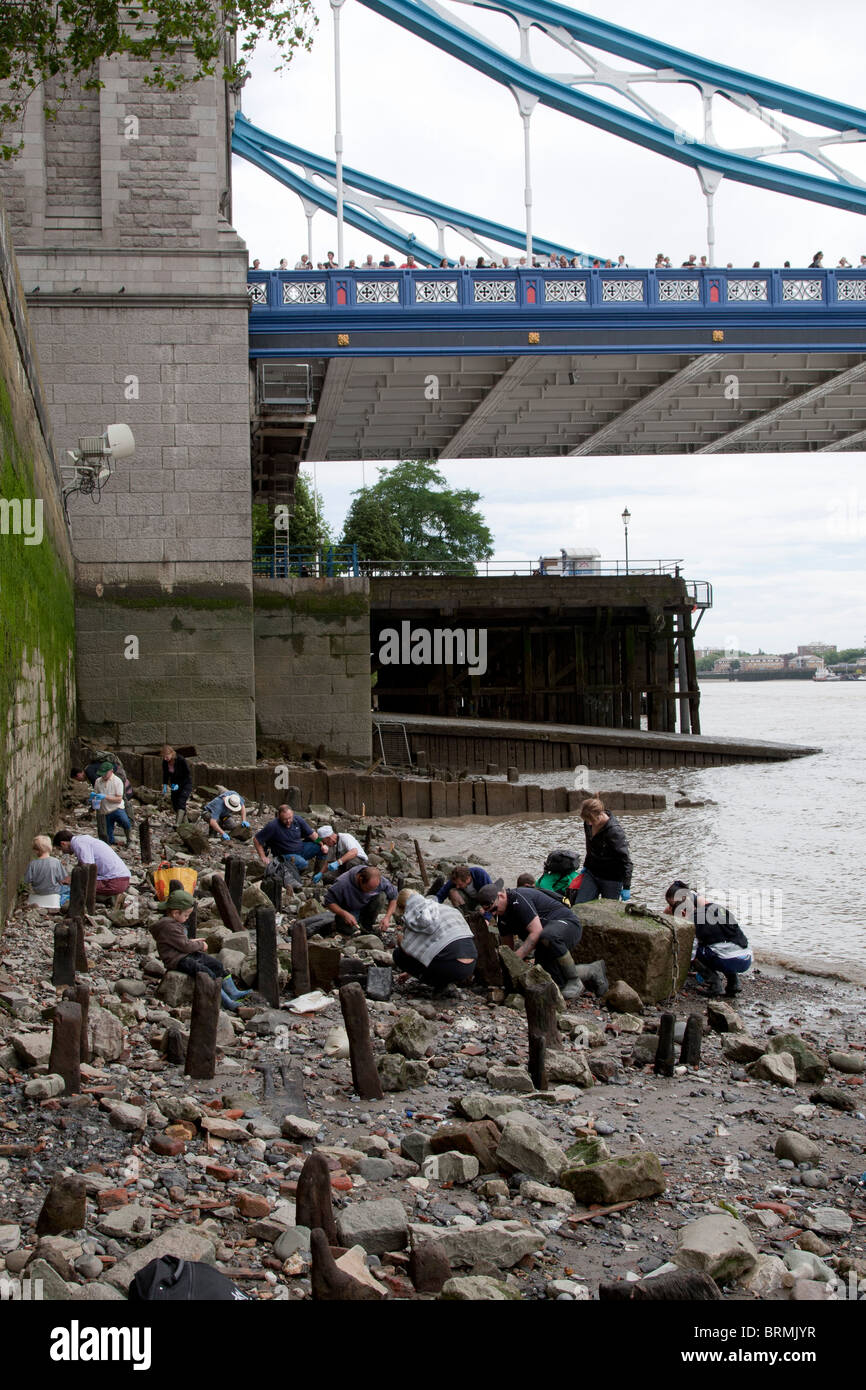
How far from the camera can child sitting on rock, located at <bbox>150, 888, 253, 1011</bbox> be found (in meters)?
7.95

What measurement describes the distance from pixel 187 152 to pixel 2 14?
800 centimetres

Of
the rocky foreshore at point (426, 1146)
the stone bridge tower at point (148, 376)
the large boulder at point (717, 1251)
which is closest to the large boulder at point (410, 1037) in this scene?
the rocky foreshore at point (426, 1146)

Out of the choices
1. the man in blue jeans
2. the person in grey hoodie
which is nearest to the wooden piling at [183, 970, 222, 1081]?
the person in grey hoodie

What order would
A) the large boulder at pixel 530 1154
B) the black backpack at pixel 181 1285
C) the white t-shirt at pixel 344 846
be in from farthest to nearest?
the white t-shirt at pixel 344 846
the large boulder at pixel 530 1154
the black backpack at pixel 181 1285

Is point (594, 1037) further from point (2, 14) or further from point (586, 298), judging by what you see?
point (586, 298)

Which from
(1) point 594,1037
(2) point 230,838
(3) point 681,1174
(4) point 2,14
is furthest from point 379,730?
(3) point 681,1174

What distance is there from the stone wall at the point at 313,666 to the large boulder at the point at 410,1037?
15.1 metres

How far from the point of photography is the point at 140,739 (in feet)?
66.9

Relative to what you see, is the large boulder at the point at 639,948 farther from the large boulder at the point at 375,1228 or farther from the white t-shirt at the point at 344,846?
the large boulder at the point at 375,1228

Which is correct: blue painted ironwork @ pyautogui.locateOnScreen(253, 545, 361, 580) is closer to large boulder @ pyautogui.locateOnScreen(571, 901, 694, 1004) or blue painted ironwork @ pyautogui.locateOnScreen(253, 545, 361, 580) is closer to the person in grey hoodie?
large boulder @ pyautogui.locateOnScreen(571, 901, 694, 1004)

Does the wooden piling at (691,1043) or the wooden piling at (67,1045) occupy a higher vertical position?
the wooden piling at (67,1045)

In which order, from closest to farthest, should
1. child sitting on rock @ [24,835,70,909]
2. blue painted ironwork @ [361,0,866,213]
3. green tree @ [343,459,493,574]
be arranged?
child sitting on rock @ [24,835,70,909]
blue painted ironwork @ [361,0,866,213]
green tree @ [343,459,493,574]

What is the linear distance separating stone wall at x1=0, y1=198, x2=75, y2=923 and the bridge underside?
1218 cm

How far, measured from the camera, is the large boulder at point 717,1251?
4.59 meters
